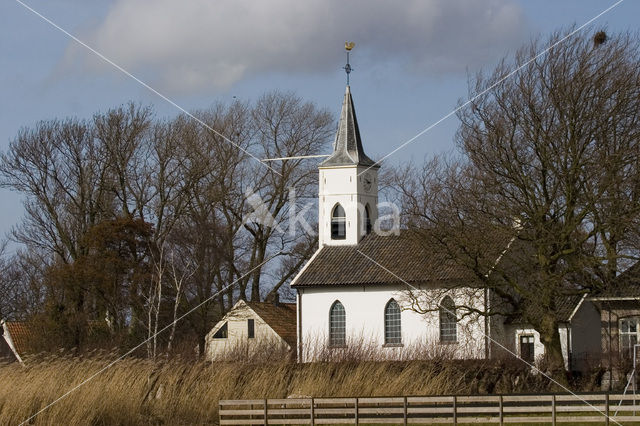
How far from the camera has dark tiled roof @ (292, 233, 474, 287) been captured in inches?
1992

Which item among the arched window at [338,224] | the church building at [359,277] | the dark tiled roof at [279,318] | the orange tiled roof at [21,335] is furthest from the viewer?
the dark tiled roof at [279,318]

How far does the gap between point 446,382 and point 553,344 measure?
8.64 meters

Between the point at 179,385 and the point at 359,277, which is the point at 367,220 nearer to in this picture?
the point at 359,277

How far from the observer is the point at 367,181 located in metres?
56.6

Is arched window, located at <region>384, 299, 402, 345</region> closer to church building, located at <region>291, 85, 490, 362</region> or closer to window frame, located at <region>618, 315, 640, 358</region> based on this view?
church building, located at <region>291, 85, 490, 362</region>

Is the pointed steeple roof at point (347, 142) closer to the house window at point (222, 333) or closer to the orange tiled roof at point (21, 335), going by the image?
the house window at point (222, 333)

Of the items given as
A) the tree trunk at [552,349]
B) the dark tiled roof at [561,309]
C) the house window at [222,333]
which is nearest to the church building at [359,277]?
the dark tiled roof at [561,309]

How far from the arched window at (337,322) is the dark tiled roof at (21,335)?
12.6 meters

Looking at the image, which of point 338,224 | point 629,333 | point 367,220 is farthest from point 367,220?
point 629,333

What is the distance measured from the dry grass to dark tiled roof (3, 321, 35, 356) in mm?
20094

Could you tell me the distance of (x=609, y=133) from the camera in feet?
116

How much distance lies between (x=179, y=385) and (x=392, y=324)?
23.9m

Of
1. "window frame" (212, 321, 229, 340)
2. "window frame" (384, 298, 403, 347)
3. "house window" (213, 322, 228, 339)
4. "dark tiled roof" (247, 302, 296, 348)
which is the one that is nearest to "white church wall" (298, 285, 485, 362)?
"window frame" (384, 298, 403, 347)

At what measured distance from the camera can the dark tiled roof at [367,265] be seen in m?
50.6
